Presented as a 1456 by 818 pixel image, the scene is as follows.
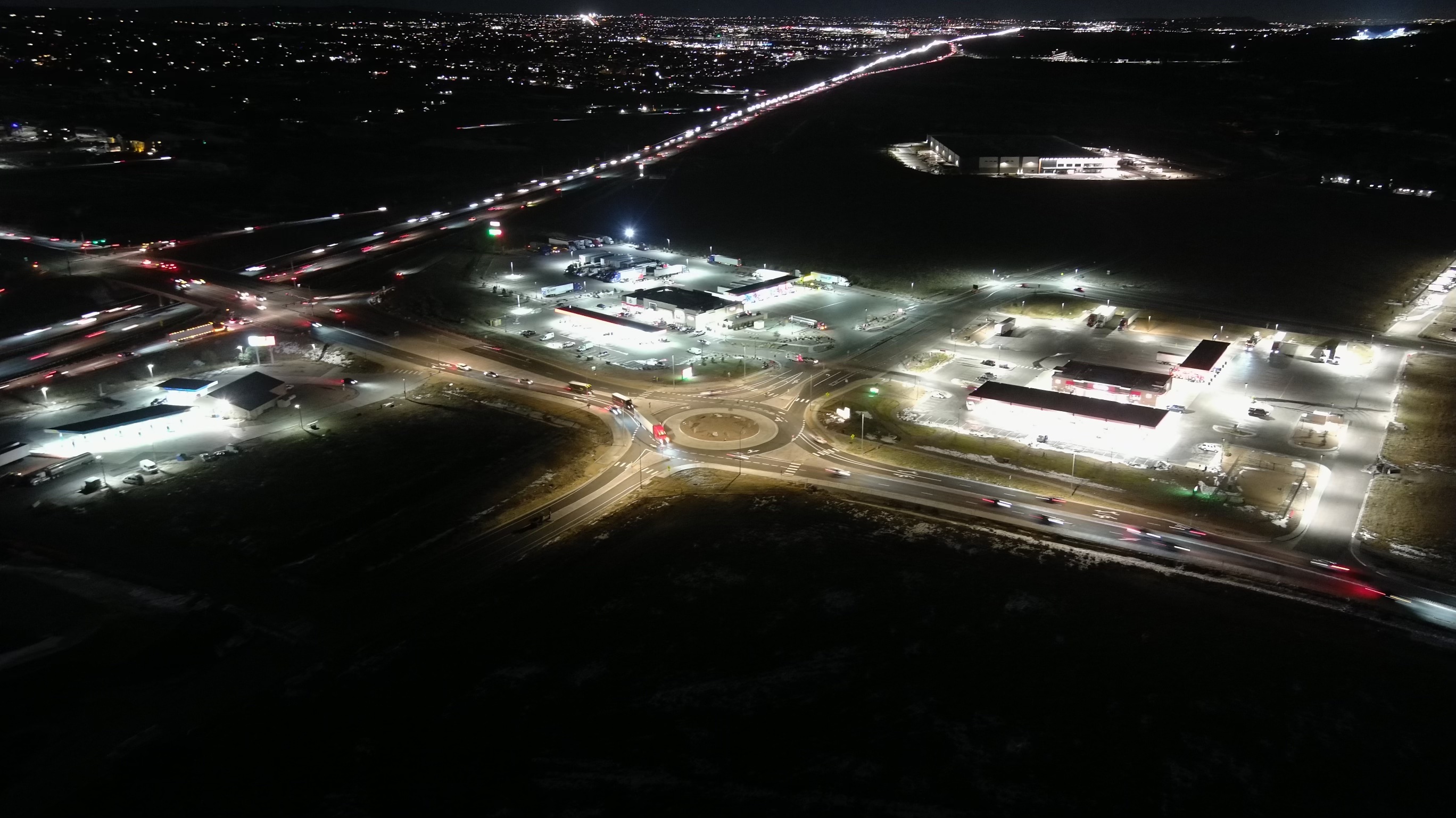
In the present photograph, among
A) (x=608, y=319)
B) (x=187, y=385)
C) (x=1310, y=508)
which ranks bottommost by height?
(x=187, y=385)

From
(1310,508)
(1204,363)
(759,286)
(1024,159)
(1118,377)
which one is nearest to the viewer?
(1310,508)

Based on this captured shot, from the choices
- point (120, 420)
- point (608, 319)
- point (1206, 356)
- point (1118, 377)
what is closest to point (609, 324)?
point (608, 319)

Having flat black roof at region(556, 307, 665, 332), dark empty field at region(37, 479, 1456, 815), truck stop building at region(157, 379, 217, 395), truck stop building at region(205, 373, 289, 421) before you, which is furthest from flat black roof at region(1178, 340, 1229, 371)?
truck stop building at region(157, 379, 217, 395)

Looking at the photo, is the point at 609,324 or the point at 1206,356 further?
the point at 609,324

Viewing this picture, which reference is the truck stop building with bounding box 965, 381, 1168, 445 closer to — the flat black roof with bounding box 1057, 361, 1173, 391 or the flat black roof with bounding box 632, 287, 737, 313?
the flat black roof with bounding box 1057, 361, 1173, 391

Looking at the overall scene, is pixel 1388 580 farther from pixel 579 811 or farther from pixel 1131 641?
pixel 579 811

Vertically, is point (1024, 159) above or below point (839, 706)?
above

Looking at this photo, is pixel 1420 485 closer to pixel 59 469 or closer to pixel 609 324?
pixel 609 324
